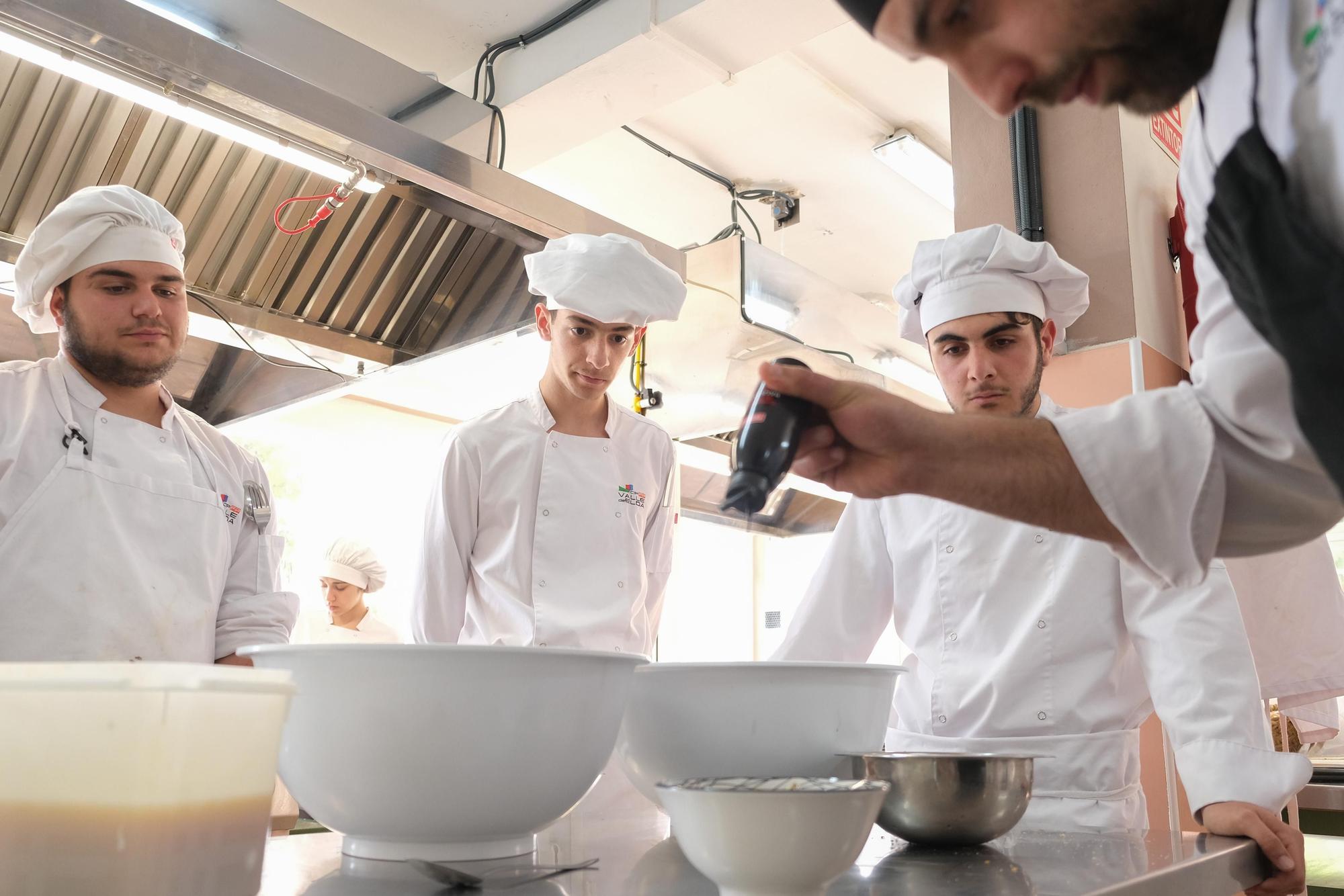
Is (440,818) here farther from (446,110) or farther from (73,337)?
(446,110)

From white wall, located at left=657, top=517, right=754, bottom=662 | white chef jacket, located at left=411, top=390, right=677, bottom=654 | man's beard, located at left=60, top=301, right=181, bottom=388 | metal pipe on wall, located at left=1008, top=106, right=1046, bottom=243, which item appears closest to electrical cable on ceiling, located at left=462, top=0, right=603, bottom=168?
white chef jacket, located at left=411, top=390, right=677, bottom=654

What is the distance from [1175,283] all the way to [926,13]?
2018 mm

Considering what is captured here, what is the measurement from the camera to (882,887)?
79 cm

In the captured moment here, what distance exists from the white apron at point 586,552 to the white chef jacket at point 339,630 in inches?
119

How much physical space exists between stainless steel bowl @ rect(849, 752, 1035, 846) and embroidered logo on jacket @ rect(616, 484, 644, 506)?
1349mm

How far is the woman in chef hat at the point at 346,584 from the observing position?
17.2ft

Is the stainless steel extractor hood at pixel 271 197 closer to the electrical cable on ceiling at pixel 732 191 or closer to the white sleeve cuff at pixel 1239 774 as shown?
the electrical cable on ceiling at pixel 732 191

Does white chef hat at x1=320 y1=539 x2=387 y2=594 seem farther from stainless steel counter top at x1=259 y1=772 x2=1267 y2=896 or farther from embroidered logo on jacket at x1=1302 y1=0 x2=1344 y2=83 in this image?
embroidered logo on jacket at x1=1302 y1=0 x2=1344 y2=83

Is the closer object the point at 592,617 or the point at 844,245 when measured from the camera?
the point at 592,617

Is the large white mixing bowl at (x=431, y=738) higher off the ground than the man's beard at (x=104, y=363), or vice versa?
the man's beard at (x=104, y=363)

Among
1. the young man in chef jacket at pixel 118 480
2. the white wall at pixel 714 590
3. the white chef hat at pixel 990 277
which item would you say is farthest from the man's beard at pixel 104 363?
the white wall at pixel 714 590

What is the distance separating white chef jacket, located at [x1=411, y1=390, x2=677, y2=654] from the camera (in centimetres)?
208

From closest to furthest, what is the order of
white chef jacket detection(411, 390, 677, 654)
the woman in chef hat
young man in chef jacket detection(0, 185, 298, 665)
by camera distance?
1. young man in chef jacket detection(0, 185, 298, 665)
2. white chef jacket detection(411, 390, 677, 654)
3. the woman in chef hat

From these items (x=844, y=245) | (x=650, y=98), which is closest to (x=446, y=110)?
(x=650, y=98)
